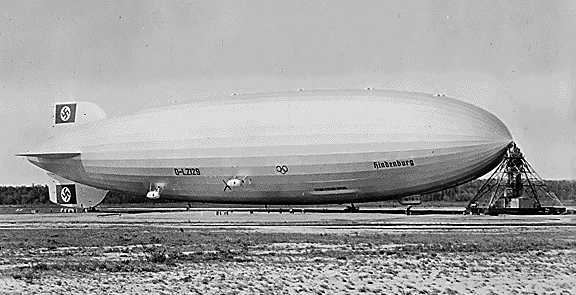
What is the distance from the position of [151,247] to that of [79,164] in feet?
151

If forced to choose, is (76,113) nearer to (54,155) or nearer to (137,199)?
(54,155)

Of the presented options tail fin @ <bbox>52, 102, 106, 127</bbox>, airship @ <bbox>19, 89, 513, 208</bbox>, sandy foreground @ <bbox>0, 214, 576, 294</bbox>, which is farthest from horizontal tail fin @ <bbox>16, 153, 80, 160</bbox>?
sandy foreground @ <bbox>0, 214, 576, 294</bbox>

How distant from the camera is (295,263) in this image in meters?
35.1

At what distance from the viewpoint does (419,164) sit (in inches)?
2793

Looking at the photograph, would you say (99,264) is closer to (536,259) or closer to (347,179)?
(536,259)

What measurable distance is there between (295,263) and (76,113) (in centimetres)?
6278

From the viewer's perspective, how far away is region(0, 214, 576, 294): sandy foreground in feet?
97.2

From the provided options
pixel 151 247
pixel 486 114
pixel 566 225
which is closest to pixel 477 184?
pixel 486 114

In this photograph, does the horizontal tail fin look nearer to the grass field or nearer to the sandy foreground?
the sandy foreground

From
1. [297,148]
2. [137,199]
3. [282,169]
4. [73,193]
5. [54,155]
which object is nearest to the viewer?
[297,148]

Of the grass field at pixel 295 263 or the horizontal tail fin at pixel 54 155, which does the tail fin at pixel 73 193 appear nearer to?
the horizontal tail fin at pixel 54 155

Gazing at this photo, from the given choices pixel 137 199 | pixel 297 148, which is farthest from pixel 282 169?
pixel 137 199

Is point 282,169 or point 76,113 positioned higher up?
point 76,113

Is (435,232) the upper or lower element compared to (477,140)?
lower
